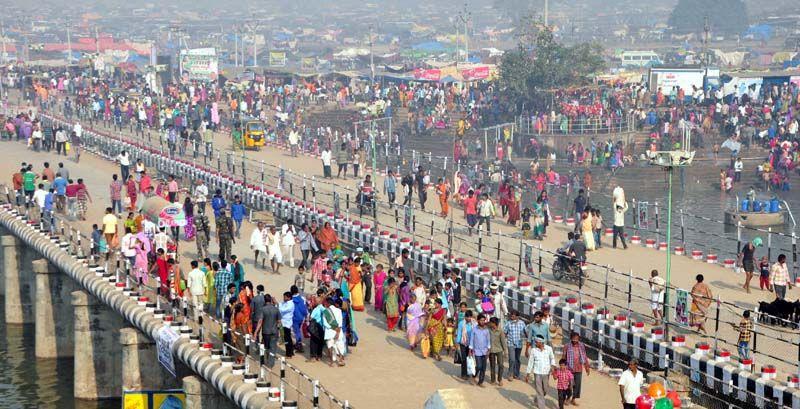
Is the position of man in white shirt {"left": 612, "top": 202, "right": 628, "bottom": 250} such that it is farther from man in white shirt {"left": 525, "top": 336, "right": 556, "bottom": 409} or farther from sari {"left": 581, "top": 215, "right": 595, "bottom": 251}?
man in white shirt {"left": 525, "top": 336, "right": 556, "bottom": 409}

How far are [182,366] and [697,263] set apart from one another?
12498 mm

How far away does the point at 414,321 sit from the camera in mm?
27172

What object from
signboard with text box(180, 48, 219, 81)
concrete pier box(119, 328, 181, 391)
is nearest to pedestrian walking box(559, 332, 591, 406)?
concrete pier box(119, 328, 181, 391)

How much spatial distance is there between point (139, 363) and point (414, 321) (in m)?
6.44

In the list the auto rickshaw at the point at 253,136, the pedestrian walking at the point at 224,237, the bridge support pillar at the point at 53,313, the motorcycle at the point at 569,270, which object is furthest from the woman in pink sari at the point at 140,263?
the auto rickshaw at the point at 253,136

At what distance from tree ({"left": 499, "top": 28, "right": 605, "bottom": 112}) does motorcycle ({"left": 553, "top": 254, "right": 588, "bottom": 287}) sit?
127 ft

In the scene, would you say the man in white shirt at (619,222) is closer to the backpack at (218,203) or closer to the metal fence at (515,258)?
the metal fence at (515,258)

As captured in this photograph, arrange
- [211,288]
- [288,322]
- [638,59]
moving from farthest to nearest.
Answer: [638,59] → [211,288] → [288,322]

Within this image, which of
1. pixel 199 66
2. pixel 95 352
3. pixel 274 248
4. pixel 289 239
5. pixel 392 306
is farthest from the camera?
pixel 199 66

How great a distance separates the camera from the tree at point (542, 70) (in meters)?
72.8

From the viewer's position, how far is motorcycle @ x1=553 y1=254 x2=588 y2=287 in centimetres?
3053

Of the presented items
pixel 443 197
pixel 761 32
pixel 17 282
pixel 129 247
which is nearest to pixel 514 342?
pixel 129 247

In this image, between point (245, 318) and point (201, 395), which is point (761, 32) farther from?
point (201, 395)

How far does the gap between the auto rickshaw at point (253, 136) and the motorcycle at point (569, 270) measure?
29.1 meters
